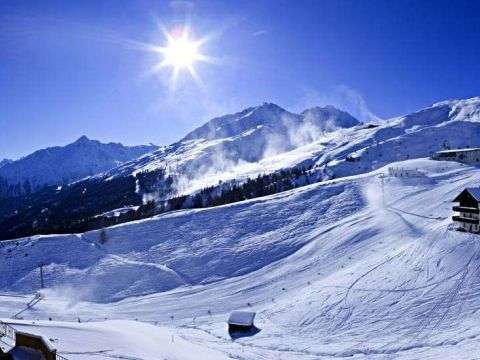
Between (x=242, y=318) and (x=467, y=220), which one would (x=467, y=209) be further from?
(x=242, y=318)

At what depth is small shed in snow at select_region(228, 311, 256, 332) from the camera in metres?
41.4

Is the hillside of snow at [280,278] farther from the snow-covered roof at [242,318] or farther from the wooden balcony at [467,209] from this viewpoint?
the wooden balcony at [467,209]

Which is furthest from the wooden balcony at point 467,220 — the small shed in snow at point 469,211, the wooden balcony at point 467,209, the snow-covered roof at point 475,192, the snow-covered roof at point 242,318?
the snow-covered roof at point 242,318

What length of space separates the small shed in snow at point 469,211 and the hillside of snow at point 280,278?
131cm

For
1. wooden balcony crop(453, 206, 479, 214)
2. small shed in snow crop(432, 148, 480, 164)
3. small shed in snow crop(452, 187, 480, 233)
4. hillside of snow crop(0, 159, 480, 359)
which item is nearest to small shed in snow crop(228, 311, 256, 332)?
hillside of snow crop(0, 159, 480, 359)

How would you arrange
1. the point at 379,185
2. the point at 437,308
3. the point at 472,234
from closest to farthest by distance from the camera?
the point at 437,308
the point at 472,234
the point at 379,185

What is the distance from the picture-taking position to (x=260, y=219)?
78438mm

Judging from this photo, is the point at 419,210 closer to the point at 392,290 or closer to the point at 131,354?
the point at 392,290

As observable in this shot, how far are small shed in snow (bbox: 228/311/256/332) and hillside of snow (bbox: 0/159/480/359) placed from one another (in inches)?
50.9

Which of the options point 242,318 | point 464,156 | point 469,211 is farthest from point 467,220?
point 464,156

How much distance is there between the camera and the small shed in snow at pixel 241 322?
41375 mm

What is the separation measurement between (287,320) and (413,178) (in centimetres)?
5324

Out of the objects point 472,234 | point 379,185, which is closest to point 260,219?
point 379,185

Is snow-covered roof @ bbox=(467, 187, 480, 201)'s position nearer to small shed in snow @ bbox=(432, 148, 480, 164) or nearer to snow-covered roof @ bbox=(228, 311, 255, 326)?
snow-covered roof @ bbox=(228, 311, 255, 326)
